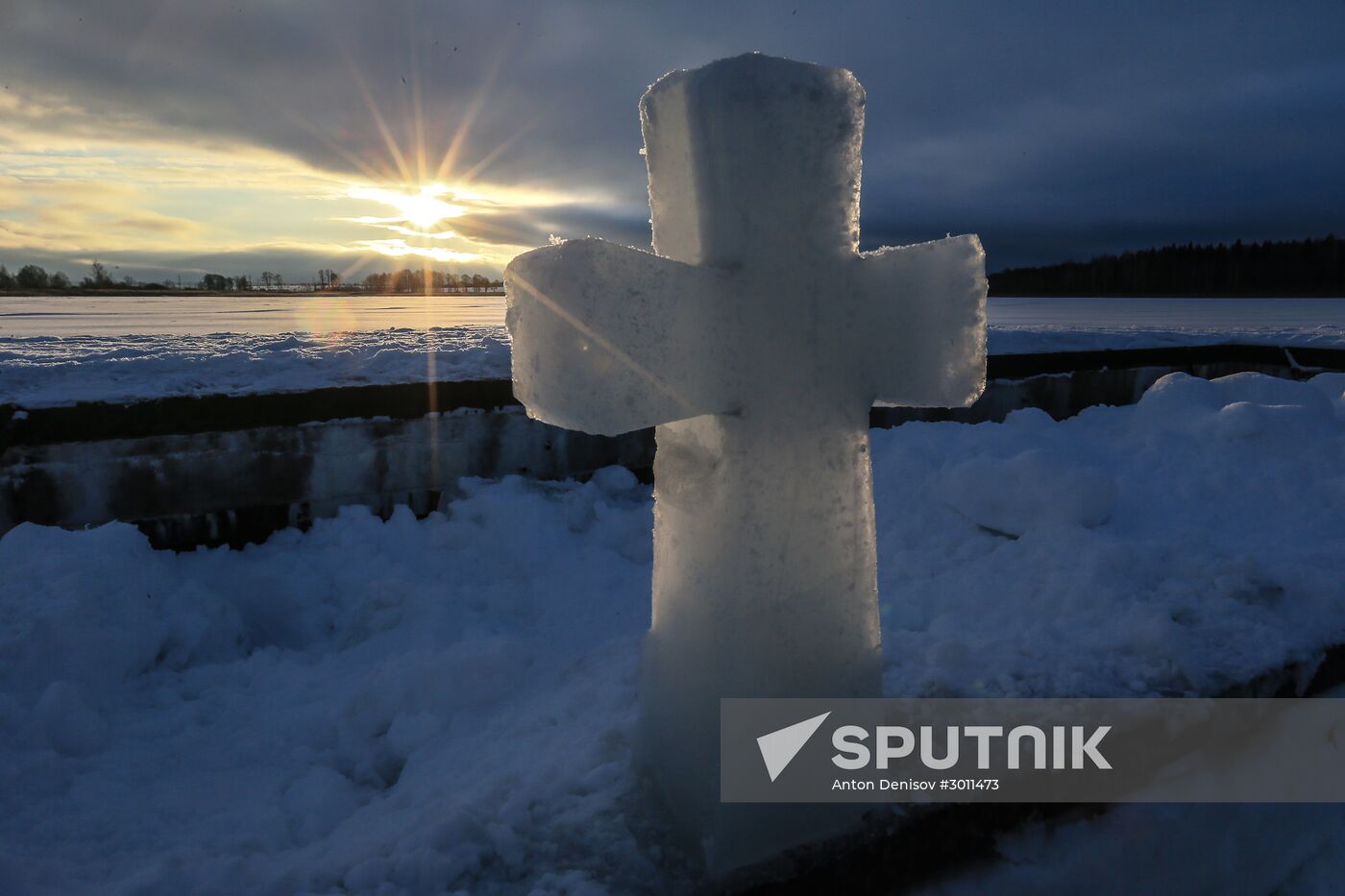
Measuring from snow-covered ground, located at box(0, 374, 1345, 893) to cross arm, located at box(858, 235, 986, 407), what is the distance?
1174 millimetres

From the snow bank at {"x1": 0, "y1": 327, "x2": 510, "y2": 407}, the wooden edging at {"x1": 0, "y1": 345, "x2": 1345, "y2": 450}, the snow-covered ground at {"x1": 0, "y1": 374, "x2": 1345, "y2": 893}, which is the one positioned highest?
the snow bank at {"x1": 0, "y1": 327, "x2": 510, "y2": 407}

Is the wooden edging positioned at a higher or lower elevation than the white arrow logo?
higher

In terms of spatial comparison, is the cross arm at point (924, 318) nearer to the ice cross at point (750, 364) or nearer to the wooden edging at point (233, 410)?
the ice cross at point (750, 364)

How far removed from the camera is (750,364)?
1.86 m

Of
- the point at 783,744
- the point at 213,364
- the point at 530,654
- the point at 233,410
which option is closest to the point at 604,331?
the point at 783,744

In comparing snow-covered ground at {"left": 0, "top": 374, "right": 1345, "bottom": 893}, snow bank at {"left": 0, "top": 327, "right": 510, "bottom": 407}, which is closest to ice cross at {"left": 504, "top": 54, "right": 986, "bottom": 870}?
snow-covered ground at {"left": 0, "top": 374, "right": 1345, "bottom": 893}

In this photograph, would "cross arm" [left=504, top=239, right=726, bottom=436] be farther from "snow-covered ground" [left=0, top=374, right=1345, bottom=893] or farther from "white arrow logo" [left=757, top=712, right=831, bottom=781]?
"snow-covered ground" [left=0, top=374, right=1345, bottom=893]

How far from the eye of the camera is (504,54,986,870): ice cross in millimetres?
1744

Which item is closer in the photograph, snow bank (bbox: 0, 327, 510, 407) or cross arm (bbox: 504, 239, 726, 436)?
cross arm (bbox: 504, 239, 726, 436)

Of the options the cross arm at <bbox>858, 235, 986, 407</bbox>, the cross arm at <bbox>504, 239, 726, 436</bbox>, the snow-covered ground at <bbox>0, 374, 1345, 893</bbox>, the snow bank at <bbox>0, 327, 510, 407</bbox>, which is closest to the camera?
the cross arm at <bbox>504, 239, 726, 436</bbox>

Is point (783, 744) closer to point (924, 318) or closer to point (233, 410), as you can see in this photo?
point (924, 318)

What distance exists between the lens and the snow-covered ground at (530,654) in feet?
7.52

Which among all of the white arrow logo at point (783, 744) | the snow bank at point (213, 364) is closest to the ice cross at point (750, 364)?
the white arrow logo at point (783, 744)

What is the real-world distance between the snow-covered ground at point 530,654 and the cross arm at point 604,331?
47.3 inches
